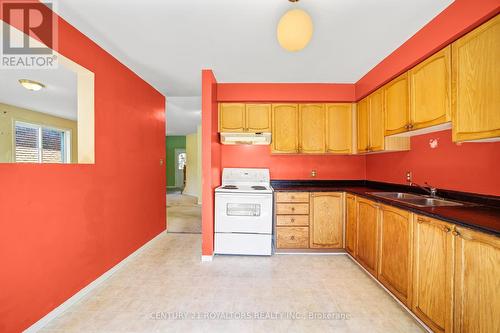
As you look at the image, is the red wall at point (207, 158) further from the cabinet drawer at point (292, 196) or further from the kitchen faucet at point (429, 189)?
the kitchen faucet at point (429, 189)

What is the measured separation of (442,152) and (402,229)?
38.7 inches

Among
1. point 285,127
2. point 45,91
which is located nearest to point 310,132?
point 285,127

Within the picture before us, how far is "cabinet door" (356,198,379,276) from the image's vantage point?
2328mm

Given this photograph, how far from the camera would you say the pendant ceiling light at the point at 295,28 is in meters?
1.47

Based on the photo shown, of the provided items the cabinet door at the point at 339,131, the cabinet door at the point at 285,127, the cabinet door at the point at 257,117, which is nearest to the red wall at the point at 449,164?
the cabinet door at the point at 339,131

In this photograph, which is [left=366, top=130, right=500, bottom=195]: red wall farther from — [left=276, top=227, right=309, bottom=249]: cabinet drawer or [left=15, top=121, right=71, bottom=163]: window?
[left=15, top=121, right=71, bottom=163]: window

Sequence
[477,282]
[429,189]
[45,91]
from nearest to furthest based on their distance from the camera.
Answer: [477,282] < [429,189] < [45,91]

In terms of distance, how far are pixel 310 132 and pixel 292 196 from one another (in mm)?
1073

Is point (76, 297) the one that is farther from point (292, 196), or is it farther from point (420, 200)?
point (420, 200)

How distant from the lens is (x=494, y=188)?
67.7 inches

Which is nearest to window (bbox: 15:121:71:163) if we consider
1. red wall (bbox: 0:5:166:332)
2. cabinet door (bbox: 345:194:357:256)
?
red wall (bbox: 0:5:166:332)

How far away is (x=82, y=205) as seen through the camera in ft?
6.89

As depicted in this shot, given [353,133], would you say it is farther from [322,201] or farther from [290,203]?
[290,203]

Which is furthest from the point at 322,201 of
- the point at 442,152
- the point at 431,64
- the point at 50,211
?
the point at 50,211
